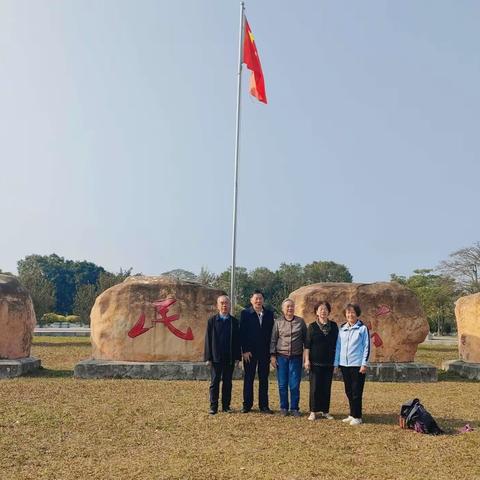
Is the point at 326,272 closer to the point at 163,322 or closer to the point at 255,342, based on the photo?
the point at 163,322

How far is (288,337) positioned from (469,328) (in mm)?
7916

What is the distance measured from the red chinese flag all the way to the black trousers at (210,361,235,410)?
10760mm

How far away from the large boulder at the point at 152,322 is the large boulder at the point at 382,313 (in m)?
2.36

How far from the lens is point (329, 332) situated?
7984mm

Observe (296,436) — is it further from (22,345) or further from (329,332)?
(22,345)

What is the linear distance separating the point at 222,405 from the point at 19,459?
319cm

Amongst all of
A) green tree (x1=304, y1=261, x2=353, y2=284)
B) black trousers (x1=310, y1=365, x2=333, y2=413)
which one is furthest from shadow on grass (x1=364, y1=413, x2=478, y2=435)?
green tree (x1=304, y1=261, x2=353, y2=284)

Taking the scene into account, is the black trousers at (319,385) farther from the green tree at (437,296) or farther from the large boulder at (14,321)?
the green tree at (437,296)

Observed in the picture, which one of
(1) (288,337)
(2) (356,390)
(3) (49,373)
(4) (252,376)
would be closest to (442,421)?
(2) (356,390)

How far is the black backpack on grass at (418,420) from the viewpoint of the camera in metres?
7.15

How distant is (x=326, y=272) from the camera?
2478 inches

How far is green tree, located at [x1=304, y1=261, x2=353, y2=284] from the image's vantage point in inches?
2457

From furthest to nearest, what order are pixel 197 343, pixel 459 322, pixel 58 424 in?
pixel 459 322 → pixel 197 343 → pixel 58 424

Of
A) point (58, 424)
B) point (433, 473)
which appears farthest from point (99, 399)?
point (433, 473)
